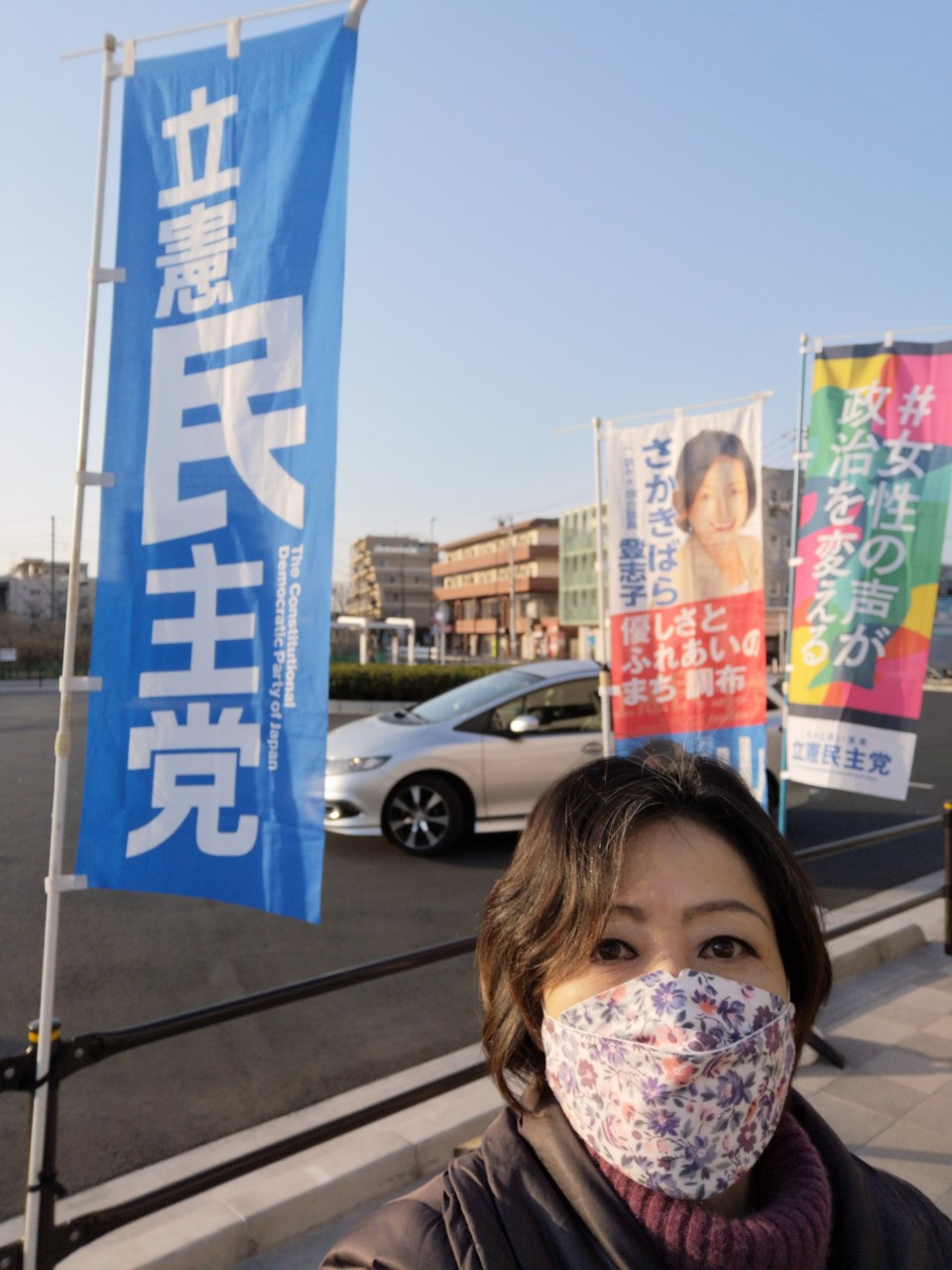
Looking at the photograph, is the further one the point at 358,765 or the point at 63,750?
the point at 358,765

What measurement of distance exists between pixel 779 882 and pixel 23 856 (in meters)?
7.63

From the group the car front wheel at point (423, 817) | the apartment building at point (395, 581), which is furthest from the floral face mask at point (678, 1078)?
the apartment building at point (395, 581)

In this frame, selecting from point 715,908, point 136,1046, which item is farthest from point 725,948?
point 136,1046

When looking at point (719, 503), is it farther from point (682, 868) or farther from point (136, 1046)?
point (682, 868)

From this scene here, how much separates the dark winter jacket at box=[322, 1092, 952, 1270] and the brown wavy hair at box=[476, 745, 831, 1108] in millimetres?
139

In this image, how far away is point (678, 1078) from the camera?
3.69 ft

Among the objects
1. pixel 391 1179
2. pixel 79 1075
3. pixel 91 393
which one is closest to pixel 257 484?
pixel 91 393

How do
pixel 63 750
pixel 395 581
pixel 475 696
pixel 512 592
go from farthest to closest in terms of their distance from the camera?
pixel 395 581 < pixel 512 592 < pixel 475 696 < pixel 63 750

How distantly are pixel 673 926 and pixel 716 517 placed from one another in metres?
4.68

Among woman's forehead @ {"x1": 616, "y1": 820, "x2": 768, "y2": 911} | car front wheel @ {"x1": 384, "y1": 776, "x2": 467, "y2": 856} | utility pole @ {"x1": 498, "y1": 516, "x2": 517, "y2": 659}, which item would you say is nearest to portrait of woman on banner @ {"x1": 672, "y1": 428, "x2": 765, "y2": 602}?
car front wheel @ {"x1": 384, "y1": 776, "x2": 467, "y2": 856}

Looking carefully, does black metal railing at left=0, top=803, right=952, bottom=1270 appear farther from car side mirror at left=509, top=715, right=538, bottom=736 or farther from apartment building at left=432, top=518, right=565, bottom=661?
apartment building at left=432, top=518, right=565, bottom=661

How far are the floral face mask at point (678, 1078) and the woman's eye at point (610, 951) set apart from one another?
0.13 ft

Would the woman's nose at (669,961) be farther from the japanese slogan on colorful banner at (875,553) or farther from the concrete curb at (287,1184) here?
the japanese slogan on colorful banner at (875,553)

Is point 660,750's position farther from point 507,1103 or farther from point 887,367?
point 887,367
